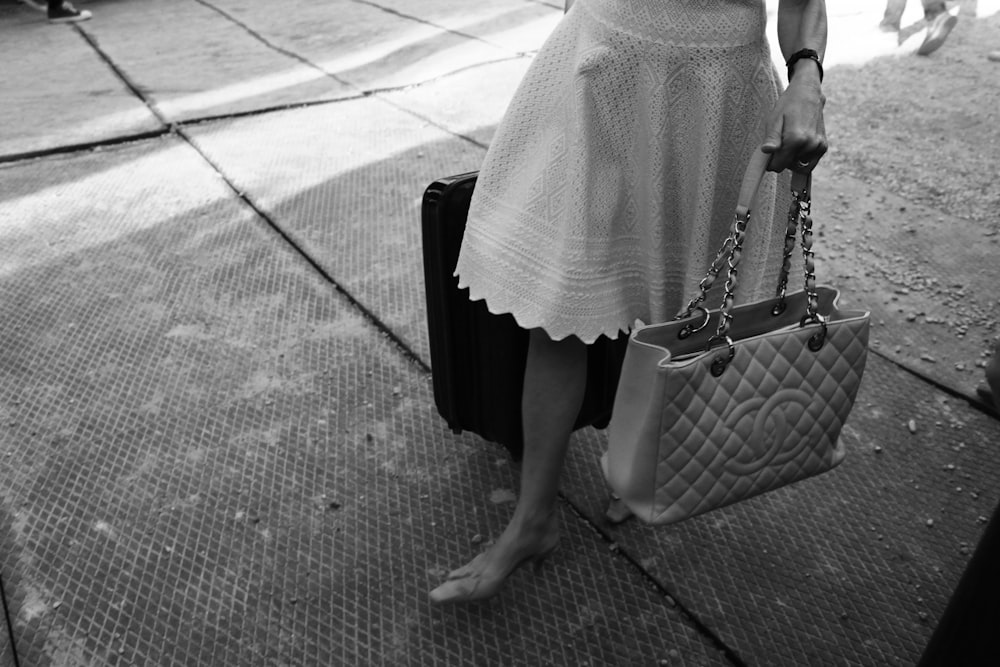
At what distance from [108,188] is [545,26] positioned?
142 inches

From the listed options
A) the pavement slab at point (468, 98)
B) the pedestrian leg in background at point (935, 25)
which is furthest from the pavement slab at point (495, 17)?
the pedestrian leg in background at point (935, 25)

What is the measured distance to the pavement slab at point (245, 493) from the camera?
1.62 metres

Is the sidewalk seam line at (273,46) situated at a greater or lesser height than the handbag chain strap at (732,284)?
lesser

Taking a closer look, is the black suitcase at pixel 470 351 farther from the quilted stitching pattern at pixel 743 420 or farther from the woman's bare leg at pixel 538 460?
the quilted stitching pattern at pixel 743 420

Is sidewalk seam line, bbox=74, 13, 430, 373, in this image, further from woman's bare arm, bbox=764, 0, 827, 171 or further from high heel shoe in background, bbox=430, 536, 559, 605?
woman's bare arm, bbox=764, 0, 827, 171

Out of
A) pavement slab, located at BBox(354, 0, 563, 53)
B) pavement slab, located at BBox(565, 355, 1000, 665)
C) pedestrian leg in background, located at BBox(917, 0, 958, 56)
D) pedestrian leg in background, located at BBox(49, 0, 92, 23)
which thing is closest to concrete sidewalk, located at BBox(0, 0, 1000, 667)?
pavement slab, located at BBox(565, 355, 1000, 665)

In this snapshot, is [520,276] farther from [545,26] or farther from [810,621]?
[545,26]

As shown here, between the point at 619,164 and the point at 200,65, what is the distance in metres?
4.45

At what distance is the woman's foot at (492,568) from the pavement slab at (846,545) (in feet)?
0.84

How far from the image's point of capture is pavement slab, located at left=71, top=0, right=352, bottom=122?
4.49m

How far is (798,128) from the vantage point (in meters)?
1.30

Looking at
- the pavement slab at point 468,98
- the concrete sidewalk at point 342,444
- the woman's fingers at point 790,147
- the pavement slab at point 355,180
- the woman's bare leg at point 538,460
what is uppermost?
the woman's fingers at point 790,147

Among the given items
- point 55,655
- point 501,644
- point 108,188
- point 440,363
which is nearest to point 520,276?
point 440,363

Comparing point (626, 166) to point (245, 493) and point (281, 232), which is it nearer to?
point (245, 493)
